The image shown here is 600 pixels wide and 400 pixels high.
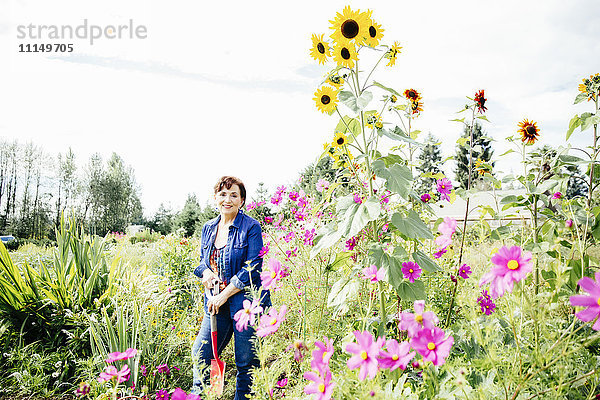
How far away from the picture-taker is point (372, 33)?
152 cm

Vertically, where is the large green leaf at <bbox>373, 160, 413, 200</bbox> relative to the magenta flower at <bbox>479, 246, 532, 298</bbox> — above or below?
above

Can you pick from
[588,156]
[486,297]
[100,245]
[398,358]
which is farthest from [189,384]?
[588,156]

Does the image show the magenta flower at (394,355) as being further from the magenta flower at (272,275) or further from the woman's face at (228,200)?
the woman's face at (228,200)

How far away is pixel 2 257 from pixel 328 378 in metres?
3.01

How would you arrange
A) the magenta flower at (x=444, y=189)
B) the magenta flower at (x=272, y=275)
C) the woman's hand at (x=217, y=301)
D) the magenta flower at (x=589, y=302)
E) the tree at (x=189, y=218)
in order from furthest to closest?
the tree at (x=189, y=218)
the woman's hand at (x=217, y=301)
the magenta flower at (x=444, y=189)
the magenta flower at (x=272, y=275)
the magenta flower at (x=589, y=302)

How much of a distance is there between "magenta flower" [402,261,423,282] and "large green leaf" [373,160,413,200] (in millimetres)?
268

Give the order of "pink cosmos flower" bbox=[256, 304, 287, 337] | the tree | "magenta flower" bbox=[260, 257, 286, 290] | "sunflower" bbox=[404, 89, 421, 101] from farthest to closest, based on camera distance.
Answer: the tree → "sunflower" bbox=[404, 89, 421, 101] → "magenta flower" bbox=[260, 257, 286, 290] → "pink cosmos flower" bbox=[256, 304, 287, 337]

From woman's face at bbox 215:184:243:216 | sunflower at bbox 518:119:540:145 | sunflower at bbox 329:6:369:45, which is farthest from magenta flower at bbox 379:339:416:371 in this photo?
woman's face at bbox 215:184:243:216

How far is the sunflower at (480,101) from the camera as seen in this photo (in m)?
2.06

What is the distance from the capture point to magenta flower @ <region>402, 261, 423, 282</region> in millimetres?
1413

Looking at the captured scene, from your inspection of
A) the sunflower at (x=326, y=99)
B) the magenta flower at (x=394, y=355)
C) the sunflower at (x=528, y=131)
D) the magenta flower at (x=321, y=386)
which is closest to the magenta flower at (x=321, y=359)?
the magenta flower at (x=321, y=386)

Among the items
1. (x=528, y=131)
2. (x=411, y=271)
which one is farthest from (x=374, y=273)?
(x=528, y=131)

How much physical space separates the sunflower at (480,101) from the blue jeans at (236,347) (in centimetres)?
180

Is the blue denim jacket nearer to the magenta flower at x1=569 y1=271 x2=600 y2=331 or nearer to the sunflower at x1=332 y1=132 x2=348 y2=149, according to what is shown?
the sunflower at x1=332 y1=132 x2=348 y2=149
